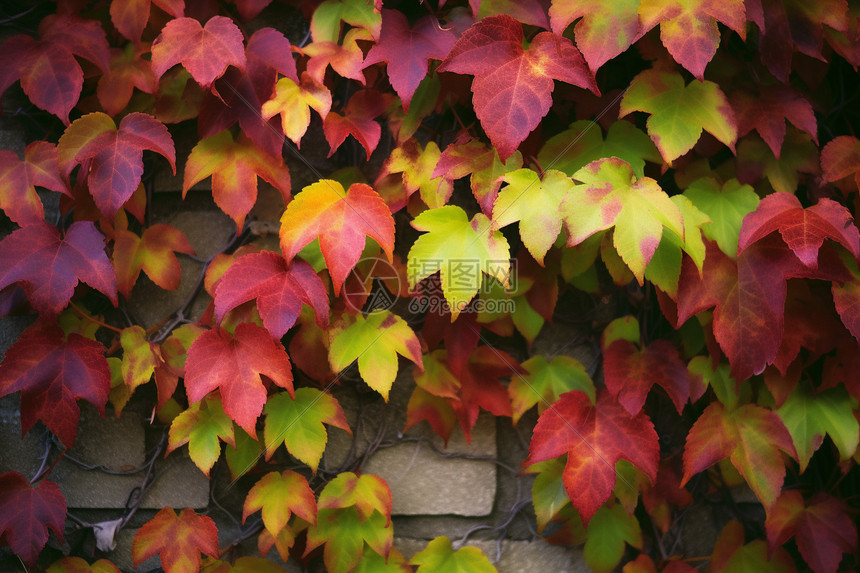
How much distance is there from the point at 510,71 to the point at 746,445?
2.69 feet

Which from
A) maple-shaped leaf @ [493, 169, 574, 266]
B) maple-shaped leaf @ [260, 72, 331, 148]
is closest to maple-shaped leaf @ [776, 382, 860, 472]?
maple-shaped leaf @ [493, 169, 574, 266]

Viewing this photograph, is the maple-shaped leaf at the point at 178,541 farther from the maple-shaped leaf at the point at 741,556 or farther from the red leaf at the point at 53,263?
the maple-shaped leaf at the point at 741,556

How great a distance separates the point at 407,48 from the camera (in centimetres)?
107

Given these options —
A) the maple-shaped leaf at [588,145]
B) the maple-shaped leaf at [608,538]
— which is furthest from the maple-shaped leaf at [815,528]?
the maple-shaped leaf at [588,145]

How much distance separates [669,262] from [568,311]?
0.30 m

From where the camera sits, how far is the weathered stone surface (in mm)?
1276

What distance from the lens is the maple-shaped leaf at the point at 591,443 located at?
108cm

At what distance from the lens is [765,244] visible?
3.44 feet

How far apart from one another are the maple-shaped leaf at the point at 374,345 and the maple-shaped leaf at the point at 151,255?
0.37m

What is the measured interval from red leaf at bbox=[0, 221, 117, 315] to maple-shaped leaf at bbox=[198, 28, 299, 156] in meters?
0.30

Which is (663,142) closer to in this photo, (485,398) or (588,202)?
(588,202)

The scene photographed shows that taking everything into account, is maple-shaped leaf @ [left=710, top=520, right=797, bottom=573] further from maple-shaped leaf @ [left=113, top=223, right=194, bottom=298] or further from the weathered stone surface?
maple-shaped leaf @ [left=113, top=223, right=194, bottom=298]

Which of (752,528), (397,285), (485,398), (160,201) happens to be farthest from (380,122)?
(752,528)

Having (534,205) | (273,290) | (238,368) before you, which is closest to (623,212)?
(534,205)
